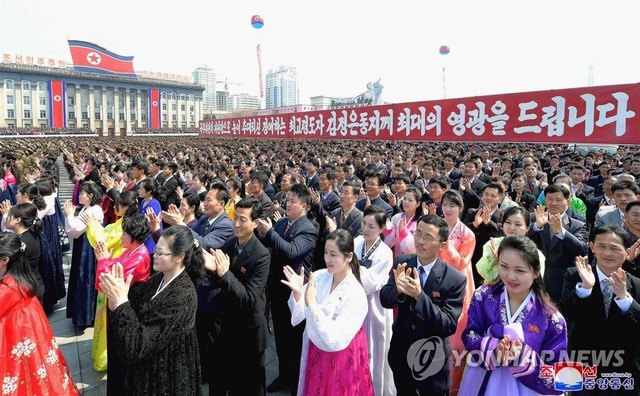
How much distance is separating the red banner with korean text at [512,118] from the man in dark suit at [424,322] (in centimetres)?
769

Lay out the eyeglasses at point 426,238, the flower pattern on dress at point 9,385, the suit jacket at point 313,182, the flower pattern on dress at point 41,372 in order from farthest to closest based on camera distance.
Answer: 1. the suit jacket at point 313,182
2. the eyeglasses at point 426,238
3. the flower pattern on dress at point 41,372
4. the flower pattern on dress at point 9,385

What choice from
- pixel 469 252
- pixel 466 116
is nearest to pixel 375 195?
pixel 469 252

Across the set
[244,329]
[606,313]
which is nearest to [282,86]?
[244,329]

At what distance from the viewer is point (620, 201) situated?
156 inches

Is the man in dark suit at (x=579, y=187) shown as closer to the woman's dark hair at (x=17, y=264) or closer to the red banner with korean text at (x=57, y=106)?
the woman's dark hair at (x=17, y=264)

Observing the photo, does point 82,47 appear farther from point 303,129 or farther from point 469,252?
point 469,252

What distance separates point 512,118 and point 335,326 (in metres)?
9.44

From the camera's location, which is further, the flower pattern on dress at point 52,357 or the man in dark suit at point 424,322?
the flower pattern on dress at point 52,357

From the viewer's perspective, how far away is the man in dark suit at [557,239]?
130 inches

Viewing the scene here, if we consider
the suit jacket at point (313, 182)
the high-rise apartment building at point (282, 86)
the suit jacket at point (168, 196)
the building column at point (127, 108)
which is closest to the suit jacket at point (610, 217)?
the suit jacket at point (313, 182)

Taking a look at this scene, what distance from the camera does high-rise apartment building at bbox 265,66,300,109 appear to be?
89625mm

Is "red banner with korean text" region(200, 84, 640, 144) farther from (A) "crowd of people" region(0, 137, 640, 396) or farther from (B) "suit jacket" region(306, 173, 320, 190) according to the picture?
(A) "crowd of people" region(0, 137, 640, 396)

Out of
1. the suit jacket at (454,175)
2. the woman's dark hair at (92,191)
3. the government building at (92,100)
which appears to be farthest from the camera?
the government building at (92,100)

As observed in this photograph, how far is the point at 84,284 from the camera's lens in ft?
14.1
